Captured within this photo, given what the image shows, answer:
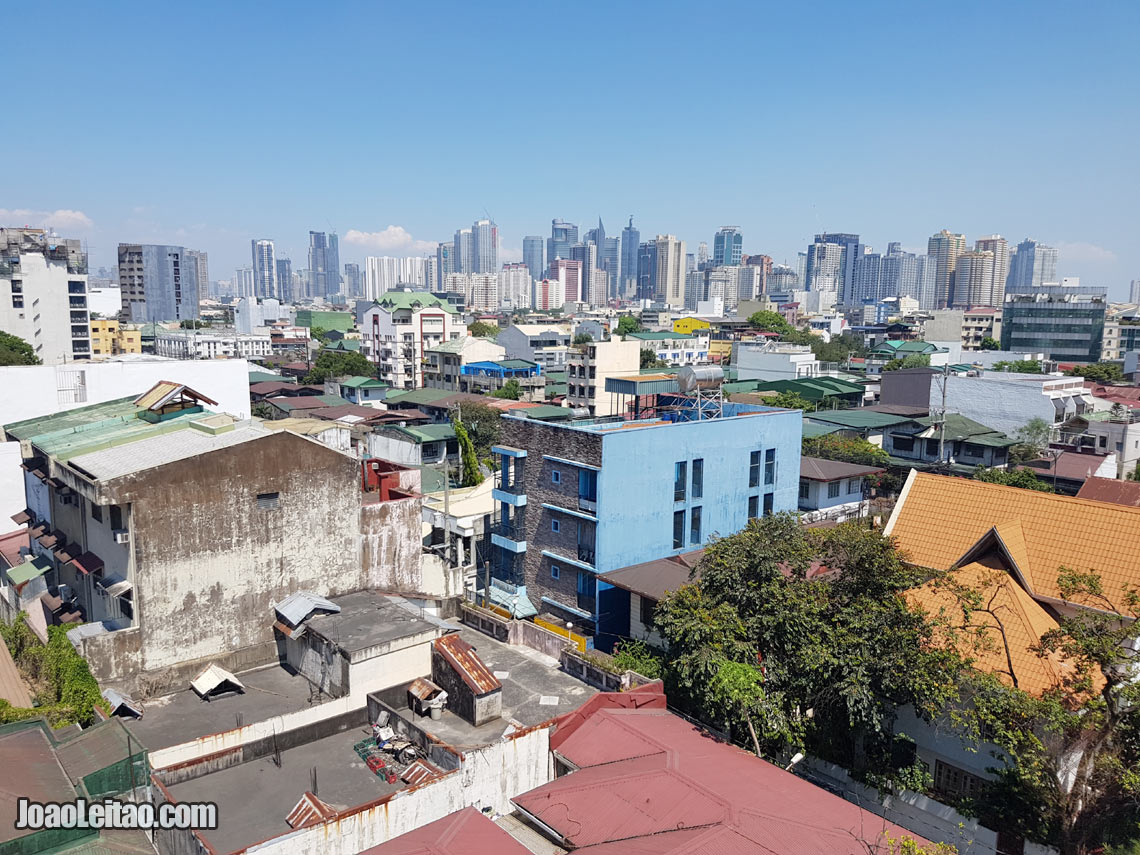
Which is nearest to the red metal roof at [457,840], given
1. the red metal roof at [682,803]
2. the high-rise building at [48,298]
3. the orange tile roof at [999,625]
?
the red metal roof at [682,803]

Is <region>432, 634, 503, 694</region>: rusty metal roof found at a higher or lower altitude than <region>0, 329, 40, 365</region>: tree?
lower

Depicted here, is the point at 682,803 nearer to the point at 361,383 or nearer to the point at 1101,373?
the point at 361,383

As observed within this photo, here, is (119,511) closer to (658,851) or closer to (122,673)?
(122,673)

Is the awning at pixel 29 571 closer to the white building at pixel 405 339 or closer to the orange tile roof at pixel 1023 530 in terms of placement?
the orange tile roof at pixel 1023 530

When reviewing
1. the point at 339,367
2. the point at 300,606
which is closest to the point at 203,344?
the point at 339,367

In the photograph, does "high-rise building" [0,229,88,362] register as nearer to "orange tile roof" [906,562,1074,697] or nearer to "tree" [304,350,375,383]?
"tree" [304,350,375,383]

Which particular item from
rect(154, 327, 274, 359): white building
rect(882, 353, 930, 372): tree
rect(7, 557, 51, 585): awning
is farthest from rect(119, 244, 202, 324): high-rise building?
rect(7, 557, 51, 585): awning
